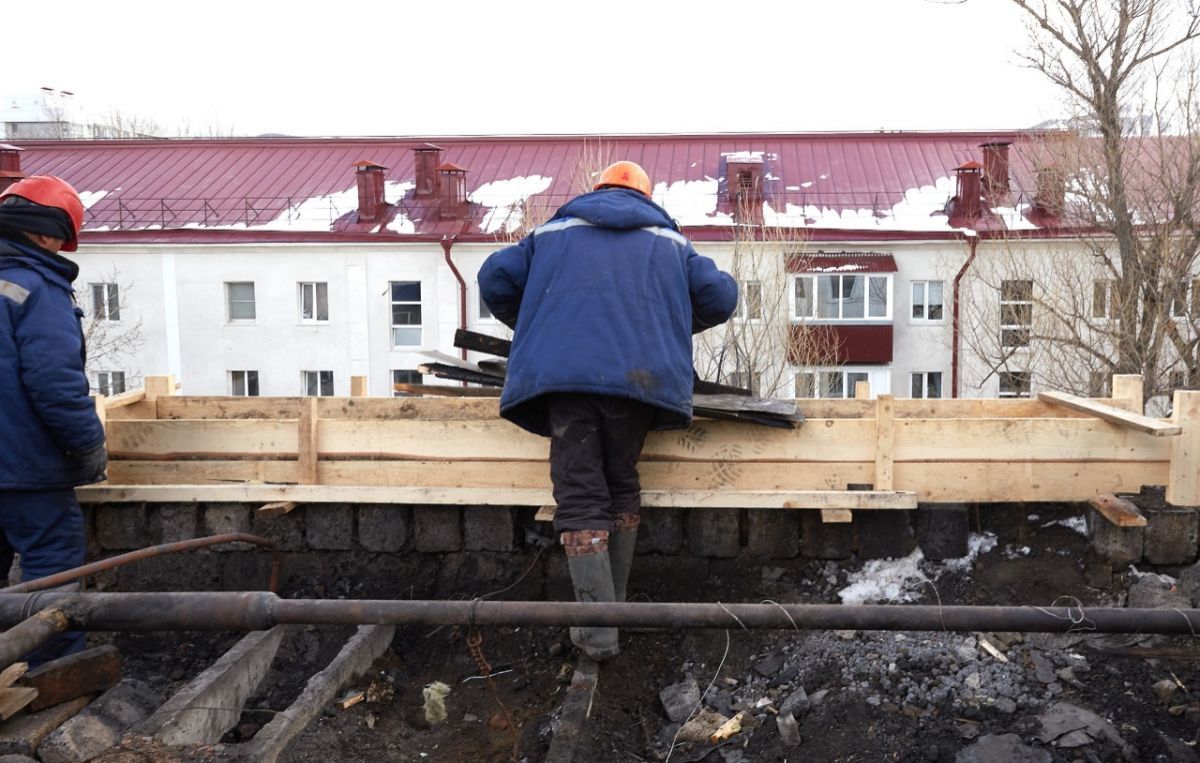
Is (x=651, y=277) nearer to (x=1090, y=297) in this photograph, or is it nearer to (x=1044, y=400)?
(x=1044, y=400)

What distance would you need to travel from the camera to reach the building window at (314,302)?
27.4 m

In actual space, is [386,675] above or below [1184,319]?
below

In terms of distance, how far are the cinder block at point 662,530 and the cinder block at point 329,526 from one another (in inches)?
61.5

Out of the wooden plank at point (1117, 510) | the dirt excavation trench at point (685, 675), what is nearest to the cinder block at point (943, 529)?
the dirt excavation trench at point (685, 675)

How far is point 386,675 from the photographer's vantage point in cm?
466

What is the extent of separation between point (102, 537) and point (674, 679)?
3.26 metres

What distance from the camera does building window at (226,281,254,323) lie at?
27.9 metres

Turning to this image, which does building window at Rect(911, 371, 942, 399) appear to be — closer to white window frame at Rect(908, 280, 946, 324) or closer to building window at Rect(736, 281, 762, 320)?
white window frame at Rect(908, 280, 946, 324)

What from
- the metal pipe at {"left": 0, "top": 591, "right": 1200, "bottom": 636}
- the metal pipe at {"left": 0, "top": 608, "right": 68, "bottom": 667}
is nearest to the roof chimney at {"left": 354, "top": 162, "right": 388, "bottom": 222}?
the metal pipe at {"left": 0, "top": 608, "right": 68, "bottom": 667}

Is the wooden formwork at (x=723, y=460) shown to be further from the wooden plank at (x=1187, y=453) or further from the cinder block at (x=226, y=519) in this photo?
the cinder block at (x=226, y=519)

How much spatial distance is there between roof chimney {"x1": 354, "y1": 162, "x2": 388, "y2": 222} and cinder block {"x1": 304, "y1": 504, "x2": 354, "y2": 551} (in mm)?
23118

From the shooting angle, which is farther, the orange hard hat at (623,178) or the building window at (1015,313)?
the building window at (1015,313)

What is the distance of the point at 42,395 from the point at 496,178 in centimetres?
2503

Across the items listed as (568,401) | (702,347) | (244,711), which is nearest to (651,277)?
(568,401)
